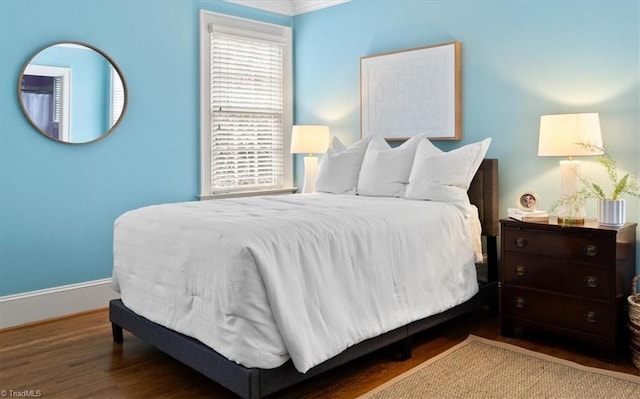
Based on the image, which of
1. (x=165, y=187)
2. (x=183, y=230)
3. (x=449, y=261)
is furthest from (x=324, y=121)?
(x=183, y=230)

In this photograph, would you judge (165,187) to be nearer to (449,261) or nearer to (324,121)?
(324,121)

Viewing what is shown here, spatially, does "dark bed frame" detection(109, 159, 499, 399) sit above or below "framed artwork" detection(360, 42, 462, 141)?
below

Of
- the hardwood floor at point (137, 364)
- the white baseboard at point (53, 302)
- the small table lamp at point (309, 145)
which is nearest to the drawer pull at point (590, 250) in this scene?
the hardwood floor at point (137, 364)

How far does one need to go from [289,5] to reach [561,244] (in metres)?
3.41

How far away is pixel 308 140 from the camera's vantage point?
4.82m

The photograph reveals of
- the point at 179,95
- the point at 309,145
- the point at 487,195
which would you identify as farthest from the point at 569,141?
the point at 179,95

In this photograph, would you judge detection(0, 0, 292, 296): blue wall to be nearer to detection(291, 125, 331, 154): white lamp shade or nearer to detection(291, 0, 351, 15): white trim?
detection(291, 0, 351, 15): white trim

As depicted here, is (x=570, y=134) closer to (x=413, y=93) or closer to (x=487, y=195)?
(x=487, y=195)

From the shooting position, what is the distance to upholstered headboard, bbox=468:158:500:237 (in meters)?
3.78

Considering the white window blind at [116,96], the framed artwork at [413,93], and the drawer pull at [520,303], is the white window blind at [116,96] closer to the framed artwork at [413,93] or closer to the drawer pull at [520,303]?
the framed artwork at [413,93]

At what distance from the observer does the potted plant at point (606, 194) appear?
10.0 ft

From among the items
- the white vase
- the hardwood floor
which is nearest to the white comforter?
the hardwood floor

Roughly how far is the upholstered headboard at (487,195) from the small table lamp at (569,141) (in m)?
0.47

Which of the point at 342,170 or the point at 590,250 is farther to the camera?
the point at 342,170
